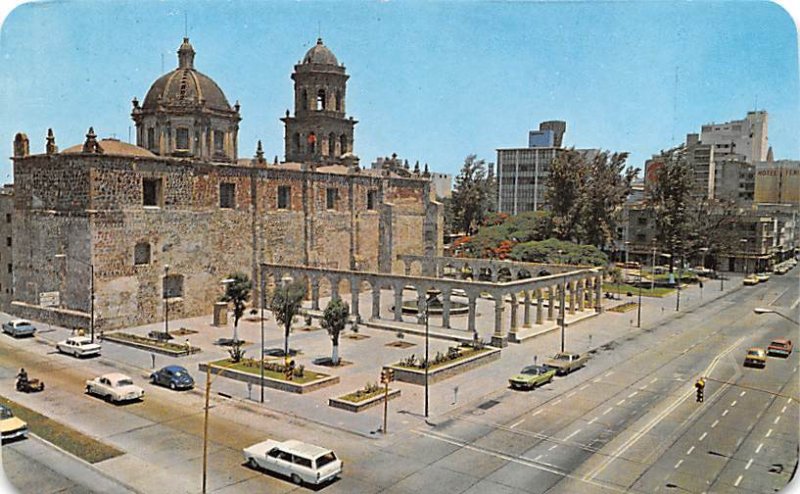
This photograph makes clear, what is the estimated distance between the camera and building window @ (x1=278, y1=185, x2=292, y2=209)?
162 feet

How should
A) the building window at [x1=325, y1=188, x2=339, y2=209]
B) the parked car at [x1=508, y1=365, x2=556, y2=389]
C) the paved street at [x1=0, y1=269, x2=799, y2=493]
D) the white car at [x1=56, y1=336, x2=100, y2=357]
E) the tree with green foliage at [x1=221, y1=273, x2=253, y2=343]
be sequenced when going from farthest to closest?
the building window at [x1=325, y1=188, x2=339, y2=209] < the tree with green foliage at [x1=221, y1=273, x2=253, y2=343] < the white car at [x1=56, y1=336, x2=100, y2=357] < the parked car at [x1=508, y1=365, x2=556, y2=389] < the paved street at [x1=0, y1=269, x2=799, y2=493]

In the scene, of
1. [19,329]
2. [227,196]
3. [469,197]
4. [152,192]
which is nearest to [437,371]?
[152,192]

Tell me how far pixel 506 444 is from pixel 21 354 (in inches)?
928

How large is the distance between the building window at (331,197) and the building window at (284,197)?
12.5ft

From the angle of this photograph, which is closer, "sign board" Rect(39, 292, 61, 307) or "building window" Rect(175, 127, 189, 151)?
"sign board" Rect(39, 292, 61, 307)

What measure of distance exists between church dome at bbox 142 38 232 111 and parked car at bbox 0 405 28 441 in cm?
3081

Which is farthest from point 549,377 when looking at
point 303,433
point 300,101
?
point 300,101

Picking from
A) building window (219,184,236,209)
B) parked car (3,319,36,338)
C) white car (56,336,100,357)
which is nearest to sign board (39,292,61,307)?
parked car (3,319,36,338)

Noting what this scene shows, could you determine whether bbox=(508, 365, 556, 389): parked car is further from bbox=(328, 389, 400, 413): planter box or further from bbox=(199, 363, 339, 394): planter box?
Result: bbox=(199, 363, 339, 394): planter box

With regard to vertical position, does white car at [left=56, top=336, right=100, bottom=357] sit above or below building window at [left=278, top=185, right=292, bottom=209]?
below

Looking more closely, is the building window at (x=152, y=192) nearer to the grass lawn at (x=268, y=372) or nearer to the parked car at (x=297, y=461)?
the grass lawn at (x=268, y=372)

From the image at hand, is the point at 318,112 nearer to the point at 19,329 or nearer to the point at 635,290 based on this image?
the point at 19,329

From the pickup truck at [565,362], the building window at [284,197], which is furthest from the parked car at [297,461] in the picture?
the building window at [284,197]

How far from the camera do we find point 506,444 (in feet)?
69.7
